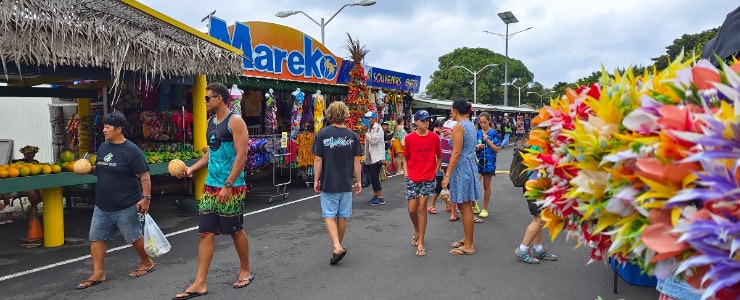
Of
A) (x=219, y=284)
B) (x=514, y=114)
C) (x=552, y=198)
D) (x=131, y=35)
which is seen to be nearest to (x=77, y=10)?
(x=131, y=35)

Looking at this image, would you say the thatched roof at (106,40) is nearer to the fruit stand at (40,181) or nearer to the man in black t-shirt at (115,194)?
the fruit stand at (40,181)

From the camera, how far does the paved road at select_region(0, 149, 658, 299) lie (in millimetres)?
4379

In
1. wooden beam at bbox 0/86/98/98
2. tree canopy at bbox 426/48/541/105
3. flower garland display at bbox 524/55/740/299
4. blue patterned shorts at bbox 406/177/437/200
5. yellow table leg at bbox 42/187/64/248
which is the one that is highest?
tree canopy at bbox 426/48/541/105

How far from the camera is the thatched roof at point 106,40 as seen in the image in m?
5.37

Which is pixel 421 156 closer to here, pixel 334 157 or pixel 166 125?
pixel 334 157

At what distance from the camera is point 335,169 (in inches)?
206

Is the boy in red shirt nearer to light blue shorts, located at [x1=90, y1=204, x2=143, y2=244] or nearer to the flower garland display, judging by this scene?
light blue shorts, located at [x1=90, y1=204, x2=143, y2=244]

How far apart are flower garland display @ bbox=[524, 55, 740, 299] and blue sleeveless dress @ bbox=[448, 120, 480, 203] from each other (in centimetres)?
361

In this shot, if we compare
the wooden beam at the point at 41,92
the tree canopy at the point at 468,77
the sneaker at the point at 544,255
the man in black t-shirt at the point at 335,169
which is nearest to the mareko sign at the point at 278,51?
the wooden beam at the point at 41,92

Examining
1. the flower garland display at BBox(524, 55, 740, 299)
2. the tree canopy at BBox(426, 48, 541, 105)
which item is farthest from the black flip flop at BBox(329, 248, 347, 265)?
the tree canopy at BBox(426, 48, 541, 105)

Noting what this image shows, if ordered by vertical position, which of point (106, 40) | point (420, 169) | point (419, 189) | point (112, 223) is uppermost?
point (106, 40)

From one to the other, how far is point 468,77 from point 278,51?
167 ft

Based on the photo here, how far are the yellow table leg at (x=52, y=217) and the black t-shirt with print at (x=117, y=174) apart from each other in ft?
6.29

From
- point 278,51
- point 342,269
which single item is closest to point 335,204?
point 342,269
